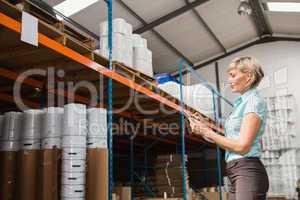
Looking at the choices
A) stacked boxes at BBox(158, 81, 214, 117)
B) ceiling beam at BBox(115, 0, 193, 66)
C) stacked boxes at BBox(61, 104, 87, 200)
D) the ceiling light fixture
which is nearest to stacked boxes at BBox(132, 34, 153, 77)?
stacked boxes at BBox(158, 81, 214, 117)

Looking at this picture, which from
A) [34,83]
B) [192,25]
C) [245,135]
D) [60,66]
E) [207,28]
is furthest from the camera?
[207,28]

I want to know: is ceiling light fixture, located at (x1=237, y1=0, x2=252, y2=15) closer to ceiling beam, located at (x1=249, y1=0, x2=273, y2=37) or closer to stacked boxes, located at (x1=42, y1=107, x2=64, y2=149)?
ceiling beam, located at (x1=249, y1=0, x2=273, y2=37)

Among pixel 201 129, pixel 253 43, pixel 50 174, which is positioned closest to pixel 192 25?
pixel 253 43

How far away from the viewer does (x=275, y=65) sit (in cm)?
1364

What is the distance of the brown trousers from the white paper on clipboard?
72.1 inches

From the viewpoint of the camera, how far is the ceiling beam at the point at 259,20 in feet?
37.7

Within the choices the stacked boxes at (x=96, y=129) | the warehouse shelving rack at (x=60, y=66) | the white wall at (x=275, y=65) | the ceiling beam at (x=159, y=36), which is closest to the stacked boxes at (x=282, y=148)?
the white wall at (x=275, y=65)

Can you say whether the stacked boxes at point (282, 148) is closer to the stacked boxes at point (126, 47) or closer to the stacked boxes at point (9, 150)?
the stacked boxes at point (126, 47)

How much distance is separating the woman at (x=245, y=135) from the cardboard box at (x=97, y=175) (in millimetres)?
1502

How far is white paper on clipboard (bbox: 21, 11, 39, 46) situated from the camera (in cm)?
296

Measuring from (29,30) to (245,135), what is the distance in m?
1.90

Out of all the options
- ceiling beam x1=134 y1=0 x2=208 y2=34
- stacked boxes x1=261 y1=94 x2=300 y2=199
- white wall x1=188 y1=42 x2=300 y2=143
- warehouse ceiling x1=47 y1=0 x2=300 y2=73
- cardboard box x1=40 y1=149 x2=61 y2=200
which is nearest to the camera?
cardboard box x1=40 y1=149 x2=61 y2=200

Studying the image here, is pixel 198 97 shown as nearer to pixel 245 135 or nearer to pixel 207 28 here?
pixel 207 28

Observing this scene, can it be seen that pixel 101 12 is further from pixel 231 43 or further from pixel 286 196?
pixel 286 196
